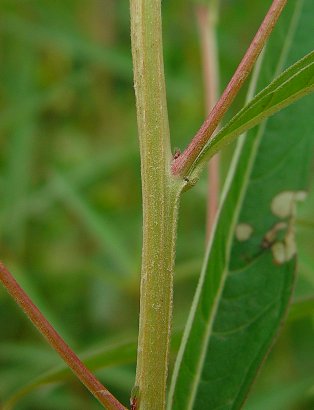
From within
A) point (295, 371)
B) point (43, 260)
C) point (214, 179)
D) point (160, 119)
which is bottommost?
point (295, 371)

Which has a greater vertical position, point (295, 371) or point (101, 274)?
point (101, 274)

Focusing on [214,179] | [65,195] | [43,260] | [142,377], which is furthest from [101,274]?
[142,377]

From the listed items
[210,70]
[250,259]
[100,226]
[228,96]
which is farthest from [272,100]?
[100,226]

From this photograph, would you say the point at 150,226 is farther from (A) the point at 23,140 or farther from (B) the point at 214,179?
(A) the point at 23,140

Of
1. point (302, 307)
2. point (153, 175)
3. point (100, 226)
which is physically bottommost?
point (100, 226)

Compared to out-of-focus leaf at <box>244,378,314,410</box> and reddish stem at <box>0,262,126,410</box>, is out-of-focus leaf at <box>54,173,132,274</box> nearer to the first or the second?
out-of-focus leaf at <box>244,378,314,410</box>

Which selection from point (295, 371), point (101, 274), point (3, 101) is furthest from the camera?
point (3, 101)

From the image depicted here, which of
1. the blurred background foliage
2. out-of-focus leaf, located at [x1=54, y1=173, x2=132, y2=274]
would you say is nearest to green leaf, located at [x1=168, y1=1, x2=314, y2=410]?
the blurred background foliage

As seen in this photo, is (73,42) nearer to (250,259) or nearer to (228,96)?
(250,259)
